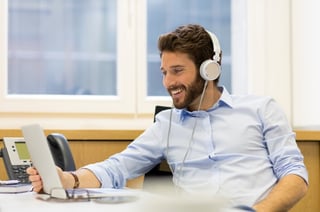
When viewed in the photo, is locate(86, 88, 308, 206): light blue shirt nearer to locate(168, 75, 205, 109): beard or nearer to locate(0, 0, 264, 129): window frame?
locate(168, 75, 205, 109): beard

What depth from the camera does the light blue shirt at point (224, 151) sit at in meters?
1.47

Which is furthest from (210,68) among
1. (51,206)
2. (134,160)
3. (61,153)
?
(51,206)

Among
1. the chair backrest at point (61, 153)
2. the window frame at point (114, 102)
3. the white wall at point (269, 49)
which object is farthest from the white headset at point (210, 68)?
the white wall at point (269, 49)

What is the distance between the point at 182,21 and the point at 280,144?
1.29 m

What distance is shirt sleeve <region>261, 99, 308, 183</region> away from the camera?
4.69 ft

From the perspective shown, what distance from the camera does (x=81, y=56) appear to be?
249 cm

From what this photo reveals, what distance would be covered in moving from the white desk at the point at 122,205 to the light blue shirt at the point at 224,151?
440 millimetres

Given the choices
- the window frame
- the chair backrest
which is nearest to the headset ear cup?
the chair backrest

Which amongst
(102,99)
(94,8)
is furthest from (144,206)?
(94,8)

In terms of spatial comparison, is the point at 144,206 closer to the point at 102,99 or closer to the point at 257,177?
the point at 257,177

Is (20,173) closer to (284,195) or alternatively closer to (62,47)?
(284,195)

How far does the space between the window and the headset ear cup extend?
0.90m

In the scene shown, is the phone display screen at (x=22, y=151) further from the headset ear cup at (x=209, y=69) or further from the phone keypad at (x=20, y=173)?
the headset ear cup at (x=209, y=69)

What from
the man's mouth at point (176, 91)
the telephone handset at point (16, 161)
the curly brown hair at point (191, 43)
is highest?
the curly brown hair at point (191, 43)
